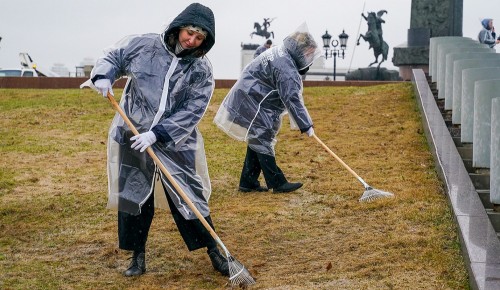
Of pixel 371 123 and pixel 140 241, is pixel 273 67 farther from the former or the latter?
pixel 371 123

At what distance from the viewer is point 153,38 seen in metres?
5.88

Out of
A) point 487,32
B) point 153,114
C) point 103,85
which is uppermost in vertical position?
point 103,85

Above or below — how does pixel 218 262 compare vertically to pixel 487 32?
below

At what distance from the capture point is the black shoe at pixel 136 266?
594cm

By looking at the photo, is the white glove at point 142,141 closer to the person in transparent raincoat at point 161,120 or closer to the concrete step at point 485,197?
the person in transparent raincoat at point 161,120

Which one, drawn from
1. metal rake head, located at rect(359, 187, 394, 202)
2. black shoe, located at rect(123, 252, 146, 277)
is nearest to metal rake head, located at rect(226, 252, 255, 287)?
black shoe, located at rect(123, 252, 146, 277)

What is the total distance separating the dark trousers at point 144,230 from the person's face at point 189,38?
1013 mm

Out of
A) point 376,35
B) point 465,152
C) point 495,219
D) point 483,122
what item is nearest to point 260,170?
point 465,152

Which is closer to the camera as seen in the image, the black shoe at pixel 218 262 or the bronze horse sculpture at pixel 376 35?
the black shoe at pixel 218 262

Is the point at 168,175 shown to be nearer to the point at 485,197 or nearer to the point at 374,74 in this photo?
the point at 485,197

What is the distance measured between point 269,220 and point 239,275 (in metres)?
2.04

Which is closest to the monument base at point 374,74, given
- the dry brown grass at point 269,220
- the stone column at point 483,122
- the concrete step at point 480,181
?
the dry brown grass at point 269,220

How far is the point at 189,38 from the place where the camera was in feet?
18.8

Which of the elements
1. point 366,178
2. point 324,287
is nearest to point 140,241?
point 324,287
